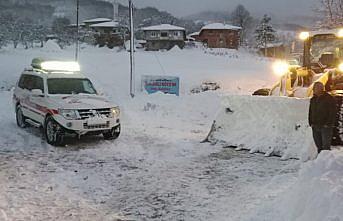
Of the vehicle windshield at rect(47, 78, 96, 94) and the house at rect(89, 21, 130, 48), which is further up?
the house at rect(89, 21, 130, 48)

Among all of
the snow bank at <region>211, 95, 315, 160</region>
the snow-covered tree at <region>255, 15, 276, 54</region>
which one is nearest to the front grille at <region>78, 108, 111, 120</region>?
the snow bank at <region>211, 95, 315, 160</region>

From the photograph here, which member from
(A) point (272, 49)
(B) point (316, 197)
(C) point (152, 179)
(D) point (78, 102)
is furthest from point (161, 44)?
(B) point (316, 197)

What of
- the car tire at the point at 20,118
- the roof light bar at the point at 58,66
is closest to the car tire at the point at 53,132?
the roof light bar at the point at 58,66

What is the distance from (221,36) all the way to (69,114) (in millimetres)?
67057

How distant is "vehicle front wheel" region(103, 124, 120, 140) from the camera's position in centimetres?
1146

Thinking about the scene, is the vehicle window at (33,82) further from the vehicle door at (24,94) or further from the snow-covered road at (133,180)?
the snow-covered road at (133,180)

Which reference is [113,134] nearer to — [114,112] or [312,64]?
[114,112]

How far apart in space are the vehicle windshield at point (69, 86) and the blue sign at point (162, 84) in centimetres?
1028

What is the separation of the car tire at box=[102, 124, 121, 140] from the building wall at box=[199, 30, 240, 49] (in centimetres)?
6457

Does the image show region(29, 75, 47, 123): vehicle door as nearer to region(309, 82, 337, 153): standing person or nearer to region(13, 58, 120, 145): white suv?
region(13, 58, 120, 145): white suv

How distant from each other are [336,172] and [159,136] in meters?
7.39

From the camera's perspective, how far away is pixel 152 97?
68.6ft

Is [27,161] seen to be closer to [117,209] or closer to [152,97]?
[117,209]

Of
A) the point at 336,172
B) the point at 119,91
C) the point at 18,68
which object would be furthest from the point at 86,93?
the point at 18,68
